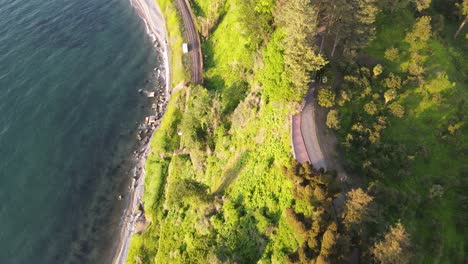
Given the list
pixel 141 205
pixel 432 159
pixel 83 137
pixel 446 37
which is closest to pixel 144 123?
pixel 83 137

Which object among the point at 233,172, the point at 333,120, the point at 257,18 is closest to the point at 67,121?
the point at 233,172

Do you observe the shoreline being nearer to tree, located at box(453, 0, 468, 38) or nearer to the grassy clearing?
the grassy clearing

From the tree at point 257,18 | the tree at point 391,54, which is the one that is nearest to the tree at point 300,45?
the tree at point 257,18

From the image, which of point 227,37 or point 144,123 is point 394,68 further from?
point 144,123

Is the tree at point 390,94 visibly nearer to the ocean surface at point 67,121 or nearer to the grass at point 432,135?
the grass at point 432,135

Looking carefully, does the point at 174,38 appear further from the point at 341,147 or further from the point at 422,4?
the point at 341,147
